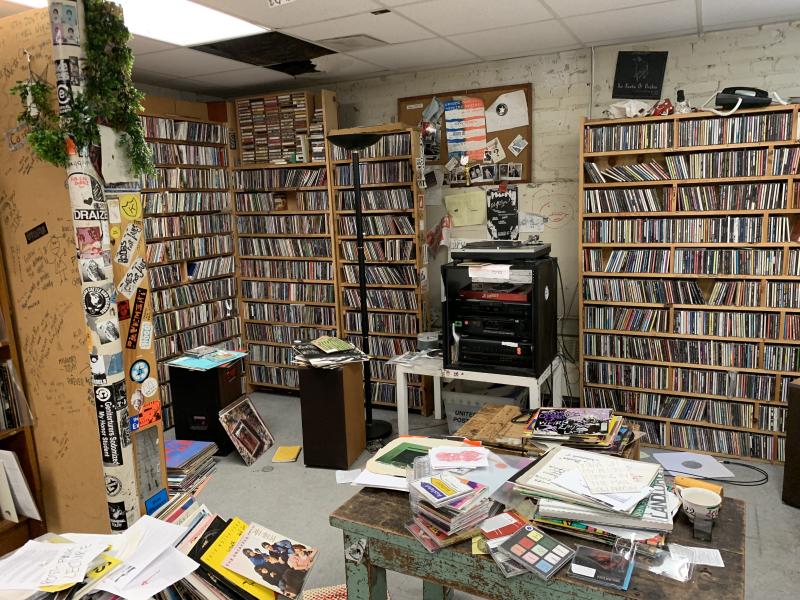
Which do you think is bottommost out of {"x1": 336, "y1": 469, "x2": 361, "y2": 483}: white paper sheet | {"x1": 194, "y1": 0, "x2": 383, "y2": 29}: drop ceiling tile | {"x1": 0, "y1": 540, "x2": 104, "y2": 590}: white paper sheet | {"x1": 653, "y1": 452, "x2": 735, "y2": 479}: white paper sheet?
{"x1": 336, "y1": 469, "x2": 361, "y2": 483}: white paper sheet

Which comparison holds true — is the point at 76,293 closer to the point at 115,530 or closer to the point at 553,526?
the point at 115,530

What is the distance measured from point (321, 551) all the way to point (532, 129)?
10.4 ft

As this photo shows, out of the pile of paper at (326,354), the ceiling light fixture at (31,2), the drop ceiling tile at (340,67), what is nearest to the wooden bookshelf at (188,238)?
the drop ceiling tile at (340,67)

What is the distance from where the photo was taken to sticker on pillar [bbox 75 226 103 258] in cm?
204

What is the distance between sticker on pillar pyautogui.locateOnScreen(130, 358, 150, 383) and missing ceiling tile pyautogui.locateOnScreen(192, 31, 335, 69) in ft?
6.75

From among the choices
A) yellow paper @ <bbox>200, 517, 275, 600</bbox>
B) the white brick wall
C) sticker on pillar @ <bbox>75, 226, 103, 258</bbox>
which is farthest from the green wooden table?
the white brick wall

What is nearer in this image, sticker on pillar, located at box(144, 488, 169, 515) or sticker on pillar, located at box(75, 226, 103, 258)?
sticker on pillar, located at box(75, 226, 103, 258)

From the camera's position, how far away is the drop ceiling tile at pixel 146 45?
3289mm

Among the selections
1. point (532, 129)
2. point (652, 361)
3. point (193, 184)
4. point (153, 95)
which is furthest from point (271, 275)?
point (652, 361)

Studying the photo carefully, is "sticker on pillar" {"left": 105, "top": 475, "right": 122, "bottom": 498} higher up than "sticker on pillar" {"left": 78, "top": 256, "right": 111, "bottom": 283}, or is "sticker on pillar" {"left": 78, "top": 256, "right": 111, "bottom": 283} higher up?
"sticker on pillar" {"left": 78, "top": 256, "right": 111, "bottom": 283}

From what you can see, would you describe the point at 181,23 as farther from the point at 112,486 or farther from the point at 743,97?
the point at 743,97

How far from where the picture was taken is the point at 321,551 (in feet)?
9.00

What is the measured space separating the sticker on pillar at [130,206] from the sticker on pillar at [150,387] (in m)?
0.66

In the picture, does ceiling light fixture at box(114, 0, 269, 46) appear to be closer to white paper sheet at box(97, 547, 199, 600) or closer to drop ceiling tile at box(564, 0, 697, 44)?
drop ceiling tile at box(564, 0, 697, 44)
